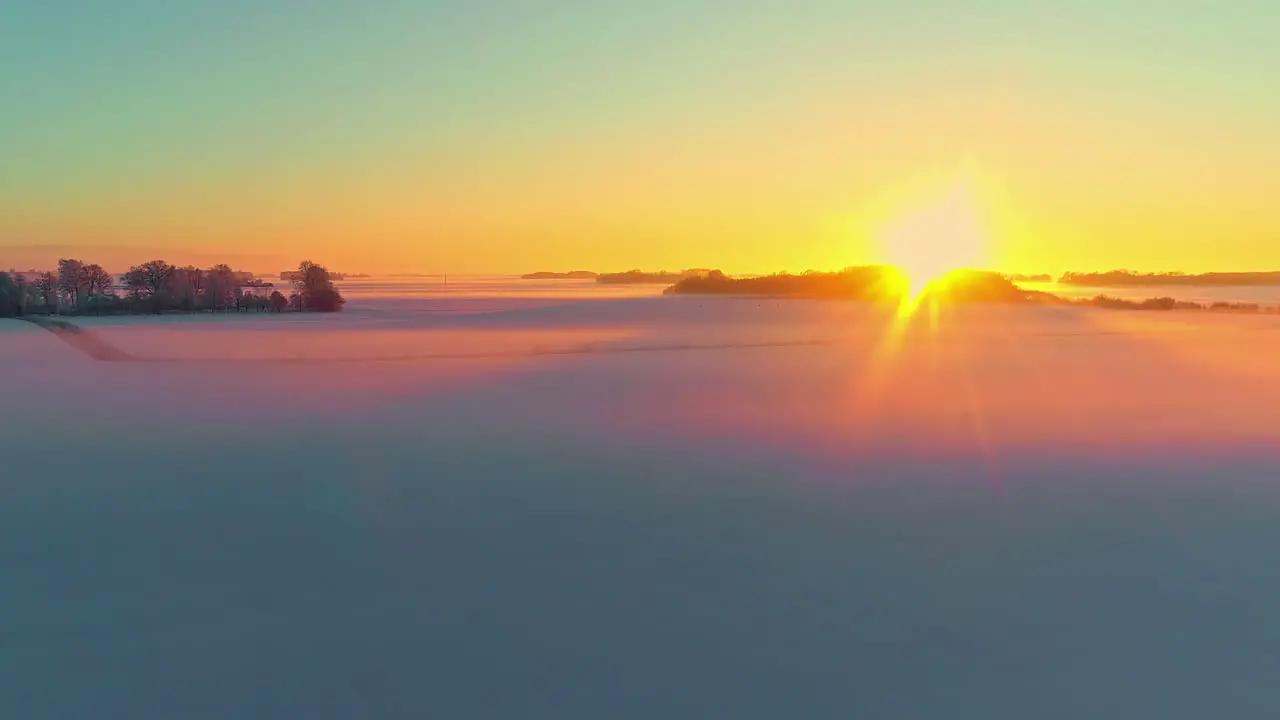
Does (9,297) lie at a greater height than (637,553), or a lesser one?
greater

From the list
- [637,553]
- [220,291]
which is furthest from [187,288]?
[637,553]

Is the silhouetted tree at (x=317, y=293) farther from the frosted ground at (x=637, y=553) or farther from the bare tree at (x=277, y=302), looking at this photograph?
the frosted ground at (x=637, y=553)

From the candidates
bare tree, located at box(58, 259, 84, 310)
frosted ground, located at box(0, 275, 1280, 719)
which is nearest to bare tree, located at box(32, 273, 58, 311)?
bare tree, located at box(58, 259, 84, 310)

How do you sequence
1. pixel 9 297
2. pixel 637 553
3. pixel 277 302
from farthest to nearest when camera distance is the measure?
pixel 277 302 → pixel 9 297 → pixel 637 553

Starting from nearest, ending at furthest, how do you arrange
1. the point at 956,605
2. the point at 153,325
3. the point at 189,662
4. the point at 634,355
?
the point at 189,662
the point at 956,605
the point at 634,355
the point at 153,325

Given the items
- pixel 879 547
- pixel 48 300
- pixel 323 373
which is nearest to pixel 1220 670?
pixel 879 547

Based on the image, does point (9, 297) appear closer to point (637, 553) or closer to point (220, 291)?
point (220, 291)

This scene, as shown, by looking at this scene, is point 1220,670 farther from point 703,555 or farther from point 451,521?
point 451,521

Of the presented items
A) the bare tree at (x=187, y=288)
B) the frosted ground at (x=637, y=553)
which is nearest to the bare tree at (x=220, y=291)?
the bare tree at (x=187, y=288)

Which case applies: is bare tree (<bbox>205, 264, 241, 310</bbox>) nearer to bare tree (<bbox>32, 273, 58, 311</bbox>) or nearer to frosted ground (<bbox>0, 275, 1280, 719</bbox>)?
bare tree (<bbox>32, 273, 58, 311</bbox>)
